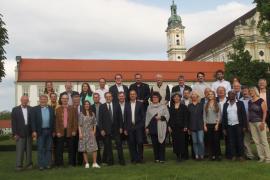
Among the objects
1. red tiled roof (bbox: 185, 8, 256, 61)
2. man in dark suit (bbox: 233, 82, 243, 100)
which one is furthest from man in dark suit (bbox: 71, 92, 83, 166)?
red tiled roof (bbox: 185, 8, 256, 61)

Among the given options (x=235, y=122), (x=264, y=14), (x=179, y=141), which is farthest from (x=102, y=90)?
(x=264, y=14)

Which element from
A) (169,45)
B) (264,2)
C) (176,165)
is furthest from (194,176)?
(169,45)

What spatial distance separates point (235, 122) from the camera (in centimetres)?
1062

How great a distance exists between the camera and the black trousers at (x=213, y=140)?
10.8 metres

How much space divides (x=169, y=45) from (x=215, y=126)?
90.8 metres

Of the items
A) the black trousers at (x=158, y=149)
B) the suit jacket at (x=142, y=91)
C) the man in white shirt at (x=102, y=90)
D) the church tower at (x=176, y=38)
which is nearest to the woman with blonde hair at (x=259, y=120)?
the black trousers at (x=158, y=149)

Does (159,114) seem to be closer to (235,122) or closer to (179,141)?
(179,141)

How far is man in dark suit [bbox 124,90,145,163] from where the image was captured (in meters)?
10.8

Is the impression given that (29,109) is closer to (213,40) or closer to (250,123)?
(250,123)

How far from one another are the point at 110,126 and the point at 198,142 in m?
2.32

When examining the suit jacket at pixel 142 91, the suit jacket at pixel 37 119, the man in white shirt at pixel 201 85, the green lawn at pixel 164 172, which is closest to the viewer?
the green lawn at pixel 164 172

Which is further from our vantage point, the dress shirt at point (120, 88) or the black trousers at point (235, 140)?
the dress shirt at point (120, 88)

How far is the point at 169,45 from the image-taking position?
10069cm

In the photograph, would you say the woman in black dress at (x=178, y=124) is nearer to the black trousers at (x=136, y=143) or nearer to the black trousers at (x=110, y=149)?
the black trousers at (x=136, y=143)
